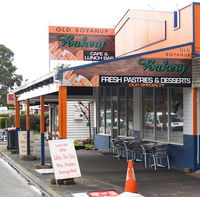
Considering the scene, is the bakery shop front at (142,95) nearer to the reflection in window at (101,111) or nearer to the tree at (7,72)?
the reflection in window at (101,111)

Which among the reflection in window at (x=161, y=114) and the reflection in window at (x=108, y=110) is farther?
the reflection in window at (x=108, y=110)

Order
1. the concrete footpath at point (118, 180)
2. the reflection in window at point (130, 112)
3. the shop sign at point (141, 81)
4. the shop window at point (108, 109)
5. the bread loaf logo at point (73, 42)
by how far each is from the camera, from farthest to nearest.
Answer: the shop window at point (108, 109) < the bread loaf logo at point (73, 42) < the reflection in window at point (130, 112) < the shop sign at point (141, 81) < the concrete footpath at point (118, 180)

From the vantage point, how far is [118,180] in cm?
1101

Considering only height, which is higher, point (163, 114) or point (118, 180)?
point (163, 114)

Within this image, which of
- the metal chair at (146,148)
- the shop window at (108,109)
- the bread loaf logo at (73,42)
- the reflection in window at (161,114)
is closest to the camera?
the metal chair at (146,148)

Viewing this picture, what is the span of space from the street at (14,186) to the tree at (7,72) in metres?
44.3

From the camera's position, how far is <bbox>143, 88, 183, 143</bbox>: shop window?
42.5ft

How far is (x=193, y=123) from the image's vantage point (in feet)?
39.1

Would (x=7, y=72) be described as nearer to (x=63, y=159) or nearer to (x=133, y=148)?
(x=133, y=148)

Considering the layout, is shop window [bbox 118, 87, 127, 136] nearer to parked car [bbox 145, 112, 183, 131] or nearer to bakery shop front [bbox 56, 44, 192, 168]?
bakery shop front [bbox 56, 44, 192, 168]

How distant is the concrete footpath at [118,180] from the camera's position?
938 cm

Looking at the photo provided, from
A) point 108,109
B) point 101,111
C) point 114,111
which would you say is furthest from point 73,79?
point 101,111

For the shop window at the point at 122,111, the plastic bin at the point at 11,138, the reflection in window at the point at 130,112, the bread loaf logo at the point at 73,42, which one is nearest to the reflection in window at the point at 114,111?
the shop window at the point at 122,111

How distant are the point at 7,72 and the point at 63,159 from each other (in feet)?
158
